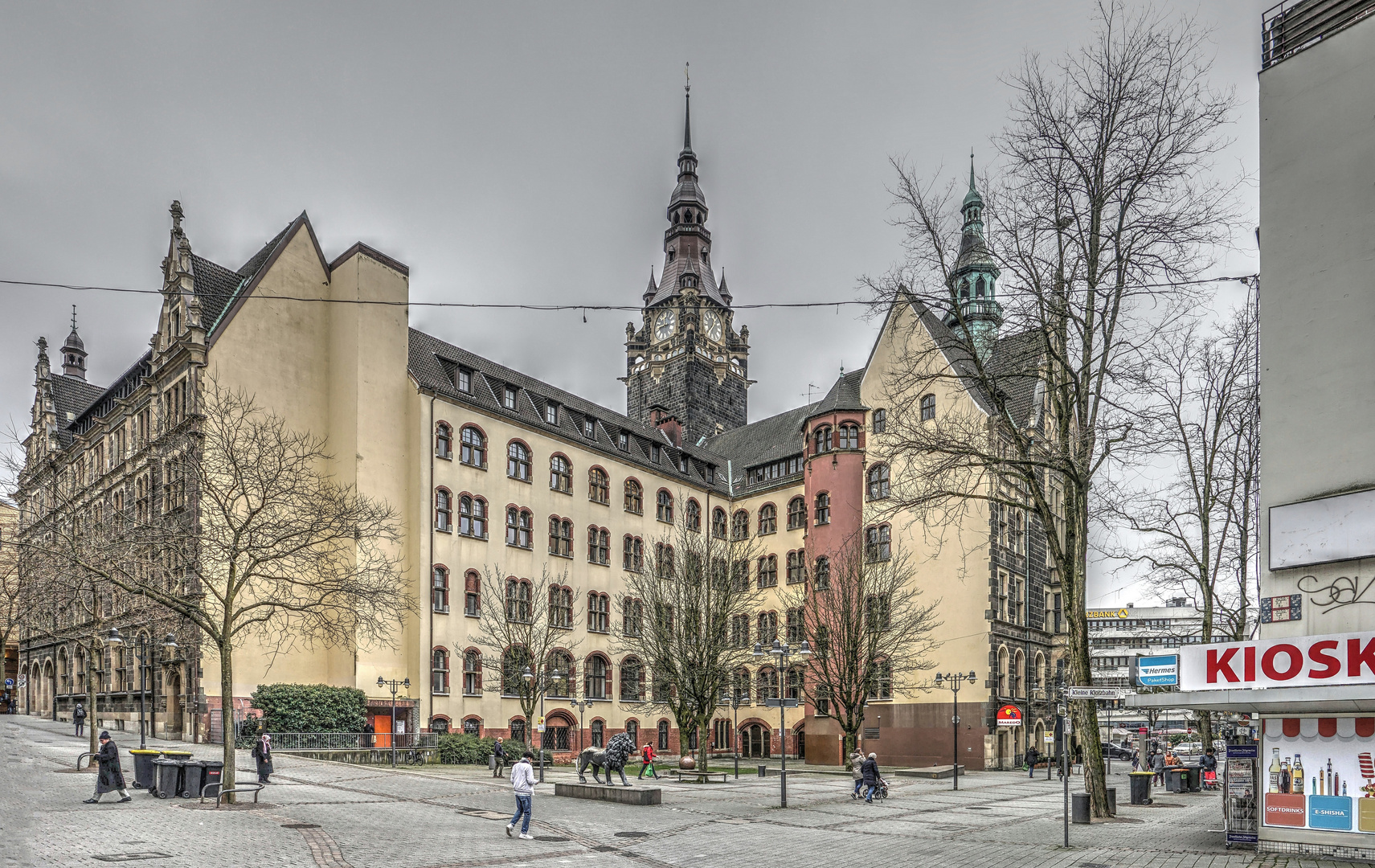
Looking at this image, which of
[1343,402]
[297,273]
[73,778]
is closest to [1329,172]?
[1343,402]

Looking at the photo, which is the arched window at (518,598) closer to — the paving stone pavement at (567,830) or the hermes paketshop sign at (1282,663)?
the paving stone pavement at (567,830)

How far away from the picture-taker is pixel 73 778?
25125 millimetres

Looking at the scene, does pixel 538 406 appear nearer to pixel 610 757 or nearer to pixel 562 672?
pixel 562 672

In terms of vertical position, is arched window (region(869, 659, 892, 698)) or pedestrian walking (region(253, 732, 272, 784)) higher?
pedestrian walking (region(253, 732, 272, 784))

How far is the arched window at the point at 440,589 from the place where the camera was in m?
45.2

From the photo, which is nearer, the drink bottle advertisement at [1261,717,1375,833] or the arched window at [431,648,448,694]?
the drink bottle advertisement at [1261,717,1375,833]

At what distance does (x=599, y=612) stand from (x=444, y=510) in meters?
11.6

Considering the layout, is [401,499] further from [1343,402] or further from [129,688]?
[1343,402]

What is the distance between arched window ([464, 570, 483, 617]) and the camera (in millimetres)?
46750

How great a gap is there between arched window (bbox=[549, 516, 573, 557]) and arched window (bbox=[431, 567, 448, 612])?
6.85 meters

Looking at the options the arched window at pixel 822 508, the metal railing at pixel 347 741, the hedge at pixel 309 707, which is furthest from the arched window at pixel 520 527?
the arched window at pixel 822 508

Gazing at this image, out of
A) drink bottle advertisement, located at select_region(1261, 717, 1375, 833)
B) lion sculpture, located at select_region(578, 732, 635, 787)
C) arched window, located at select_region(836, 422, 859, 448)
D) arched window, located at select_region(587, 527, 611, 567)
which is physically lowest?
lion sculpture, located at select_region(578, 732, 635, 787)

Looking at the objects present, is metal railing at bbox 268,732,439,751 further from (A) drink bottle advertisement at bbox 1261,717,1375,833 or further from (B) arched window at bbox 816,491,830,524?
(A) drink bottle advertisement at bbox 1261,717,1375,833

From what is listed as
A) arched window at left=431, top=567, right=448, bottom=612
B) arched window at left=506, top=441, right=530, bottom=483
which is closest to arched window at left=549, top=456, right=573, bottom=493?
arched window at left=506, top=441, right=530, bottom=483
